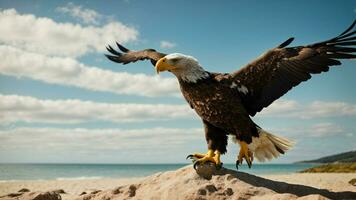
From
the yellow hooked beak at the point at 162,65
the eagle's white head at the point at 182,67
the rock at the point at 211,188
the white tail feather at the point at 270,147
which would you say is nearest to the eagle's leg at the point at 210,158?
the rock at the point at 211,188

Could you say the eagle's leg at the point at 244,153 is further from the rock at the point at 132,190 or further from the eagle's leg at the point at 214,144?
the rock at the point at 132,190

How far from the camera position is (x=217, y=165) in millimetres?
5535

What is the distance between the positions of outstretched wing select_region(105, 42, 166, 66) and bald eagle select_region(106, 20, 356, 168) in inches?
68.7

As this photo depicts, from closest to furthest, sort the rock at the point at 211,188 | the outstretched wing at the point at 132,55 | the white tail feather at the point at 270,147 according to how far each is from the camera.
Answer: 1. the rock at the point at 211,188
2. the white tail feather at the point at 270,147
3. the outstretched wing at the point at 132,55

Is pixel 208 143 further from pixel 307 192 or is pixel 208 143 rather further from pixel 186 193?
pixel 307 192

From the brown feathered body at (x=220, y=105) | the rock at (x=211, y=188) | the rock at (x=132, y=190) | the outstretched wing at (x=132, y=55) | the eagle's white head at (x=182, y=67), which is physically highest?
the outstretched wing at (x=132, y=55)

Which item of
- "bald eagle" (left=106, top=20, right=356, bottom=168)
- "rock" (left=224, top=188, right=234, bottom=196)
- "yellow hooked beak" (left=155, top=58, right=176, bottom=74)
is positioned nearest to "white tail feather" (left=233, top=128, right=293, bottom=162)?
"bald eagle" (left=106, top=20, right=356, bottom=168)

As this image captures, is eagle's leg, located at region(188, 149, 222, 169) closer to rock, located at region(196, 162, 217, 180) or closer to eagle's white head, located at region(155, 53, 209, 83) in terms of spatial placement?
rock, located at region(196, 162, 217, 180)

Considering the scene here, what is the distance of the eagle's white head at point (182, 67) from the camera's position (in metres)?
5.39

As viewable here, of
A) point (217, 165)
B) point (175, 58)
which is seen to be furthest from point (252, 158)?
point (175, 58)

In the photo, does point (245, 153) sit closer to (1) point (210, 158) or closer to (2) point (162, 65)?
(1) point (210, 158)

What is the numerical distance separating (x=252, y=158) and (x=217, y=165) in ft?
2.38

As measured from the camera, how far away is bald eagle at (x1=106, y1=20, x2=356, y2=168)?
5.39m

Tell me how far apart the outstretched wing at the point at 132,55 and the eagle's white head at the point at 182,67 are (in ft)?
6.32
